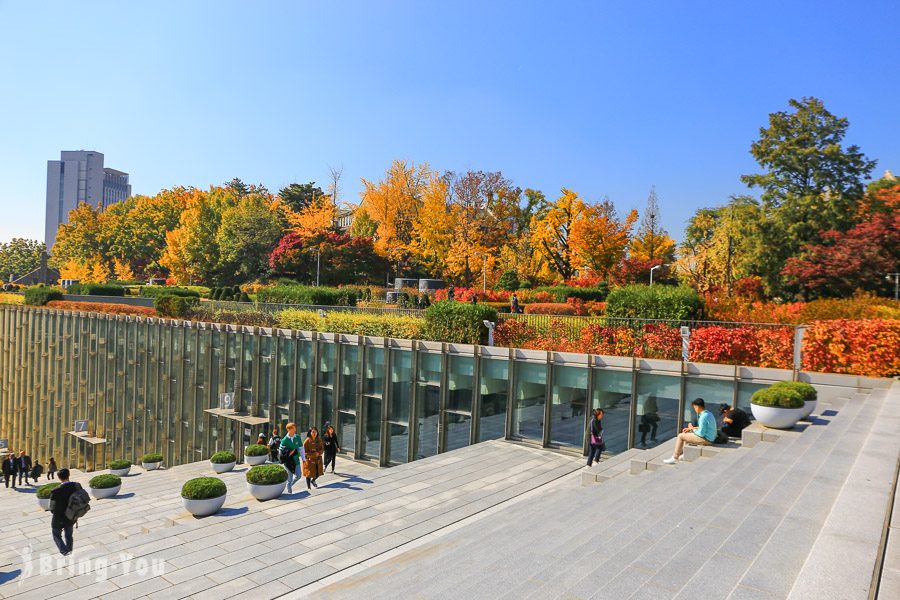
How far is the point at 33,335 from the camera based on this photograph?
4400 centimetres

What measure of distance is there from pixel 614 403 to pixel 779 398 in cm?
595

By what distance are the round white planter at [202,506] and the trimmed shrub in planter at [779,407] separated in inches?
425

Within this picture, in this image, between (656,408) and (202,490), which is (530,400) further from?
(202,490)

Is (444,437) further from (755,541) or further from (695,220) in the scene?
(695,220)

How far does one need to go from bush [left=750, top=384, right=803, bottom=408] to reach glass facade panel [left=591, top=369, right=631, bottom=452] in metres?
5.17

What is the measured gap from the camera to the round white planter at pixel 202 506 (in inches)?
459

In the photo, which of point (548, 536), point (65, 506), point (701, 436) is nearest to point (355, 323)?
point (65, 506)

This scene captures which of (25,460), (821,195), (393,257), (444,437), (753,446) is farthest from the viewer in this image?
(393,257)

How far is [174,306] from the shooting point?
34.8 m

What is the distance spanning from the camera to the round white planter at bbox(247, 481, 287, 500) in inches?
497

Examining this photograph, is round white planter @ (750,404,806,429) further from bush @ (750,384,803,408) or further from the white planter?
the white planter

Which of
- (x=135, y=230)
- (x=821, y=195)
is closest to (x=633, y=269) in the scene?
(x=821, y=195)

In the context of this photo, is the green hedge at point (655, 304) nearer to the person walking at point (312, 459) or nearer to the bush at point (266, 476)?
the person walking at point (312, 459)

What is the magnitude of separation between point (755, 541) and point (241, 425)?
23617 millimetres
